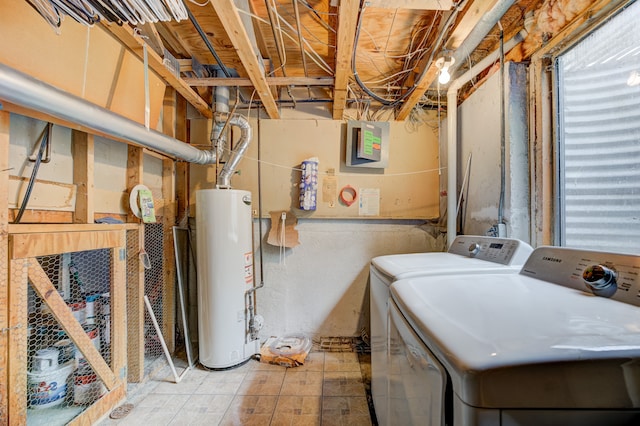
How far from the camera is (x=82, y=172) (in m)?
1.60

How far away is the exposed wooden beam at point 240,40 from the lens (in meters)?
1.25

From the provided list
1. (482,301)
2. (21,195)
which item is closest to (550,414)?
(482,301)

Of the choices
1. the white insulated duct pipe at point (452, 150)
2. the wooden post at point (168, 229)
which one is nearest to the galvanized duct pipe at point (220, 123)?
the wooden post at point (168, 229)

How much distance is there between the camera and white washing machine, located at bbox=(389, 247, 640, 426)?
1.61 ft

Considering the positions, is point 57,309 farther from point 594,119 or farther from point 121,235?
point 594,119

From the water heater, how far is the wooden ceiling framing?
864 mm

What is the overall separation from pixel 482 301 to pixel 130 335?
217 centimetres

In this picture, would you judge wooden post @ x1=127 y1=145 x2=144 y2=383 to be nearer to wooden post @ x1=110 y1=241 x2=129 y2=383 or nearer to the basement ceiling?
wooden post @ x1=110 y1=241 x2=129 y2=383

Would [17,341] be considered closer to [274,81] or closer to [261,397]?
[261,397]

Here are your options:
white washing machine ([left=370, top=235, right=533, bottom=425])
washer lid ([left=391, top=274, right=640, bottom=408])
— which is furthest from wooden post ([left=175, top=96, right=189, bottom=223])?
washer lid ([left=391, top=274, right=640, bottom=408])

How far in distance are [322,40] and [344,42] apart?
57 centimetres

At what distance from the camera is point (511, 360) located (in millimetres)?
492

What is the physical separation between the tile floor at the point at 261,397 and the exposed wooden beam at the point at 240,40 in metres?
2.07

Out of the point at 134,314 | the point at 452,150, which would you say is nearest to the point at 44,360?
the point at 134,314
